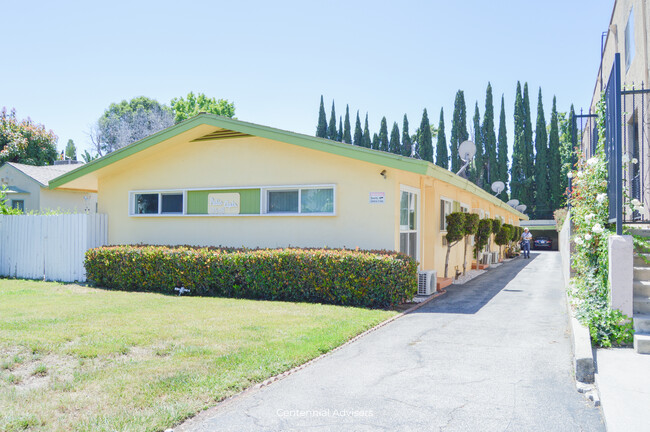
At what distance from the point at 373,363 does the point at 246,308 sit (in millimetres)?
3687

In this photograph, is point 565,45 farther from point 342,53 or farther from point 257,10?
point 257,10

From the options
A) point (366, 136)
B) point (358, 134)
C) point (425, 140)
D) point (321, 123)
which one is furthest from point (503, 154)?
point (321, 123)

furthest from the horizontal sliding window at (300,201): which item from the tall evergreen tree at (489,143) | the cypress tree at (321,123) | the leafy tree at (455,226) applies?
the cypress tree at (321,123)

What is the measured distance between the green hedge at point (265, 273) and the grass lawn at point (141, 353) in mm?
526

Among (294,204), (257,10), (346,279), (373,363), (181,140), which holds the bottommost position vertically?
(373,363)

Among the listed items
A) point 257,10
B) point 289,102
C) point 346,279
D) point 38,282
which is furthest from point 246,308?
point 289,102

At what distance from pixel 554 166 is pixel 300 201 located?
44114mm

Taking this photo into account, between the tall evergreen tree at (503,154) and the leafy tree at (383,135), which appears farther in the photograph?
the leafy tree at (383,135)

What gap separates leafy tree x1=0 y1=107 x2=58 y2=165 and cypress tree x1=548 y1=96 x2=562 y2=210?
44534mm

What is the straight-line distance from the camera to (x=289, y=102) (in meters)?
24.6

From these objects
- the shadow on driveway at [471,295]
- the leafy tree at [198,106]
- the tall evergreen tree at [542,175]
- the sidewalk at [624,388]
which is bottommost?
the shadow on driveway at [471,295]

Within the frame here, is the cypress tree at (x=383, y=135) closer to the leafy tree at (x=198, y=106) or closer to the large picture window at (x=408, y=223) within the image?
the leafy tree at (x=198, y=106)

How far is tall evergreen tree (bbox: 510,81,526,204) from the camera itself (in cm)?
4972

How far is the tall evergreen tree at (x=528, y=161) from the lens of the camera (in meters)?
49.5
